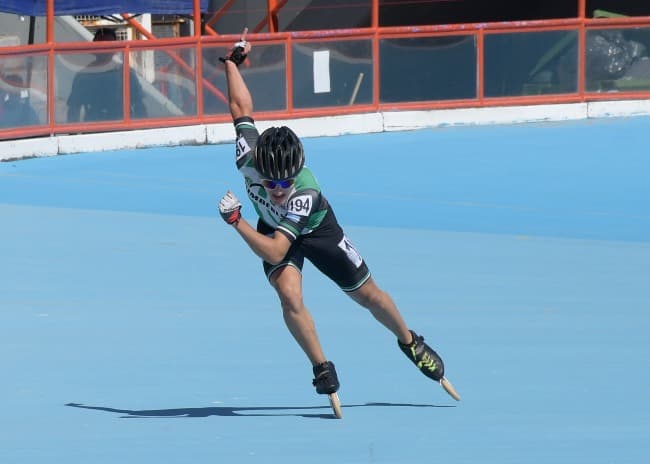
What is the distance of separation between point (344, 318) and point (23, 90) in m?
9.68

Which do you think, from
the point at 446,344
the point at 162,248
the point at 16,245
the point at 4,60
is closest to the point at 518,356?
the point at 446,344

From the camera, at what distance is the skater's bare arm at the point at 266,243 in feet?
23.0

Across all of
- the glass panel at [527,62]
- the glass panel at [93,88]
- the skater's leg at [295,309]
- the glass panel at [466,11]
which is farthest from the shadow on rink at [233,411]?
the glass panel at [466,11]

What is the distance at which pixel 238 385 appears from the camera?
→ 8.43m

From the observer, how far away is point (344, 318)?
10.4 metres

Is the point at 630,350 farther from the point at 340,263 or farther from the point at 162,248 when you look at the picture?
the point at 162,248

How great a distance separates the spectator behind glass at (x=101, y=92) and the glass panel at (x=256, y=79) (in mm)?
1102

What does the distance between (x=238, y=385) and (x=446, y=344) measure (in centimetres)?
171

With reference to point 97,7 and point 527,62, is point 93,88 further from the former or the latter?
point 527,62

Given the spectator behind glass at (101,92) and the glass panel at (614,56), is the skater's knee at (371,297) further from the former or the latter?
the glass panel at (614,56)

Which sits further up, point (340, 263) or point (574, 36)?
point (574, 36)

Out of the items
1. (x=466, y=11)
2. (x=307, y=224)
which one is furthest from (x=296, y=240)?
(x=466, y=11)

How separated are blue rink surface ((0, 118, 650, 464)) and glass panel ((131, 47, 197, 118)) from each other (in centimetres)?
188

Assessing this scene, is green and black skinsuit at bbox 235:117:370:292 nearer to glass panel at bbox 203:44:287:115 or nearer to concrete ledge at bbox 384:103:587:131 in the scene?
glass panel at bbox 203:44:287:115
